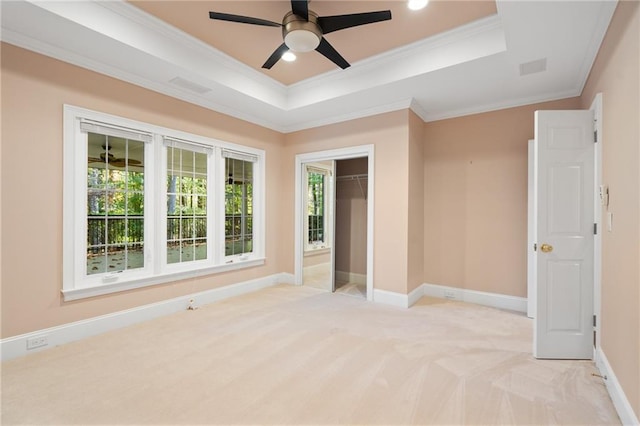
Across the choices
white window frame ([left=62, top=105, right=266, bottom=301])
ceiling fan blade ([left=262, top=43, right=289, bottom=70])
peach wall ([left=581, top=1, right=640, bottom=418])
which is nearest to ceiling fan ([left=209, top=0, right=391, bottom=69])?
ceiling fan blade ([left=262, top=43, right=289, bottom=70])

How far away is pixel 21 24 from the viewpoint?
2.48 metres

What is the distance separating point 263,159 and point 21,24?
9.94 ft

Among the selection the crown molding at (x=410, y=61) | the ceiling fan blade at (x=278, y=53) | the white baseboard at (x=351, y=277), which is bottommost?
the white baseboard at (x=351, y=277)

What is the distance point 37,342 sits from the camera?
2.69m

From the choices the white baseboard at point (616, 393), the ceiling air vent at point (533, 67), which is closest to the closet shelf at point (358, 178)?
the ceiling air vent at point (533, 67)

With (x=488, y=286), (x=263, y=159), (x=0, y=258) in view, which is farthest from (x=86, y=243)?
(x=488, y=286)

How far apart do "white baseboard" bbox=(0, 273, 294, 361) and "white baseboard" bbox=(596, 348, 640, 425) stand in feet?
13.4

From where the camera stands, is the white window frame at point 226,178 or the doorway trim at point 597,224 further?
the white window frame at point 226,178

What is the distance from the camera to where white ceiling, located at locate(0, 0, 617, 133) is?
7.87 feet

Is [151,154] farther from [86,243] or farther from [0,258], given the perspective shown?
[0,258]

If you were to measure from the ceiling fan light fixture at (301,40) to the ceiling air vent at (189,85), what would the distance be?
157cm

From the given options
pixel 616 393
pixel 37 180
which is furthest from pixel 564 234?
pixel 37 180

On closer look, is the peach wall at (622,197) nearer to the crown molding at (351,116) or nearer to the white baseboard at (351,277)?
the crown molding at (351,116)

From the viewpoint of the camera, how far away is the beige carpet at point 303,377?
1893 millimetres
